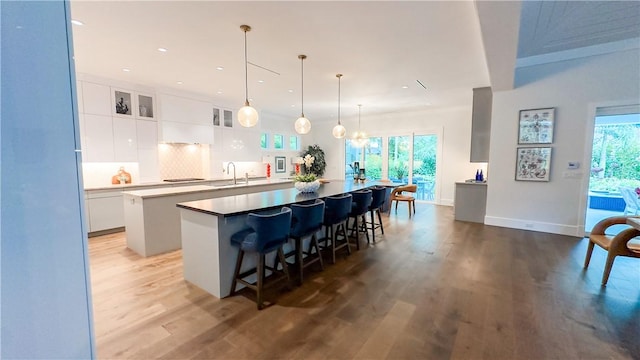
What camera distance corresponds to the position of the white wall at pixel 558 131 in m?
4.13

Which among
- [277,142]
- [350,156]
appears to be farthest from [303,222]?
[350,156]

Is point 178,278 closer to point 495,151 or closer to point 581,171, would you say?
point 495,151

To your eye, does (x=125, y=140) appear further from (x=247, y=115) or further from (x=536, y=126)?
(x=536, y=126)

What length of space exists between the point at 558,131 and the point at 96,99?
815 cm

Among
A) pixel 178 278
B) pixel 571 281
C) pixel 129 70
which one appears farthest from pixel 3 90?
pixel 129 70

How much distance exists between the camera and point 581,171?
4.40 meters

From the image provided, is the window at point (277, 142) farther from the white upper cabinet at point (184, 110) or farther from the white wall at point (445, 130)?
the white wall at point (445, 130)

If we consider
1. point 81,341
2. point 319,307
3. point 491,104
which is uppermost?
point 491,104

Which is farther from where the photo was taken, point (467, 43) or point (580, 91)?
point (580, 91)

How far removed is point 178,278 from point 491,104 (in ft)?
20.2

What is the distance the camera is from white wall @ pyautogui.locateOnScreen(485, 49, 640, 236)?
4.13m

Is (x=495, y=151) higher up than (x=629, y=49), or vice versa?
(x=629, y=49)

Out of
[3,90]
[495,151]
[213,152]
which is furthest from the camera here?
[213,152]

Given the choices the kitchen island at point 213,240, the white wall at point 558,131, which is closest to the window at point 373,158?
the white wall at point 558,131
